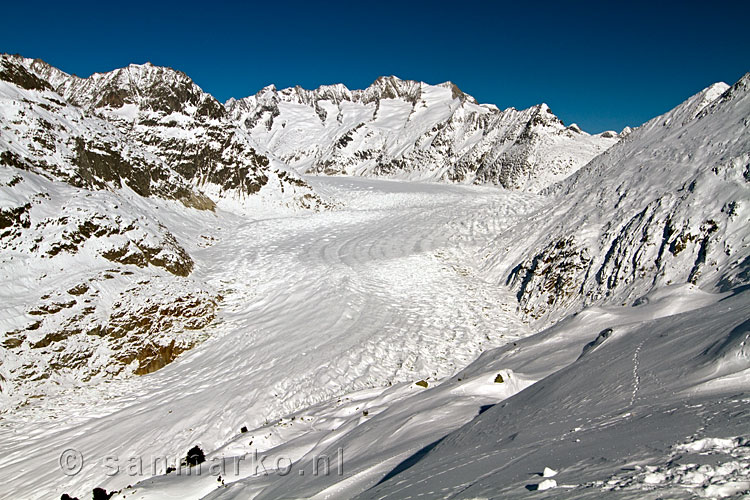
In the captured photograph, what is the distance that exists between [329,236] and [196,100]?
21803mm

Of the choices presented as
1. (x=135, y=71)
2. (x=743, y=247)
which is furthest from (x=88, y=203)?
(x=135, y=71)

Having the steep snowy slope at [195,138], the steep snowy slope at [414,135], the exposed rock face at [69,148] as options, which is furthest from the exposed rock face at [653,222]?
the steep snowy slope at [414,135]

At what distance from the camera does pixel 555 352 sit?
8.64 m

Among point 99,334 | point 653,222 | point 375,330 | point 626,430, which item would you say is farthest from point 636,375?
point 99,334

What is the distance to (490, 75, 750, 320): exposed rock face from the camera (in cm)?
1250

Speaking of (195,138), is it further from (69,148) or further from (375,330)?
→ (375,330)

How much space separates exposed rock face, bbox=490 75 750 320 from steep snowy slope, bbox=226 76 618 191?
3207 cm

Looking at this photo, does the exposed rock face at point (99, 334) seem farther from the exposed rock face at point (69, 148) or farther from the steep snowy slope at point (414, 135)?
the steep snowy slope at point (414, 135)

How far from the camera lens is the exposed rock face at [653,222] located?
41.0 ft

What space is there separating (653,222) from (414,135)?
74.0 metres

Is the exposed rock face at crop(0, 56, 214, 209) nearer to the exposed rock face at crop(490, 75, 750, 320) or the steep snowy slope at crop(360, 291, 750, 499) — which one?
the exposed rock face at crop(490, 75, 750, 320)

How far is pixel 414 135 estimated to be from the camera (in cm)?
8562

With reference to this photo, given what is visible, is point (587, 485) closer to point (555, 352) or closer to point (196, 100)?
point (555, 352)

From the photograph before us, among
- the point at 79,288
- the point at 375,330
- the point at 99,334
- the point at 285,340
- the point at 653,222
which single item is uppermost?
the point at 79,288
